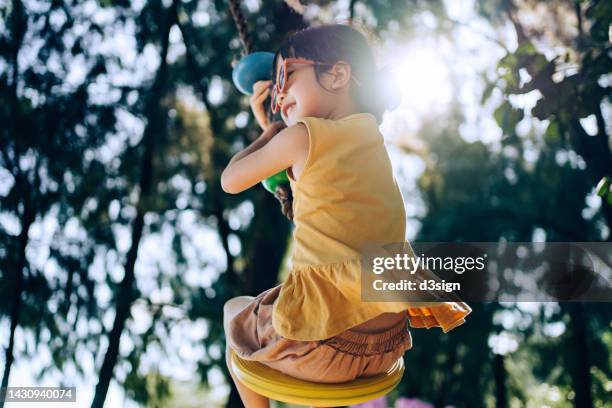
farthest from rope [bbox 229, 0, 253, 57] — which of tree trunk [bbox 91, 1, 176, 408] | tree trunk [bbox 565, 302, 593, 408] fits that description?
tree trunk [bbox 565, 302, 593, 408]

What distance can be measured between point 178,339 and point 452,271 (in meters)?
3.57

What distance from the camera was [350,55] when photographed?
150cm

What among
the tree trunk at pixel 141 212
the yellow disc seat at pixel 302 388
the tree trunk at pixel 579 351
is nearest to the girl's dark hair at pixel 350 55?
the yellow disc seat at pixel 302 388

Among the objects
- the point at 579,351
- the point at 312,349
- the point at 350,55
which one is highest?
the point at 350,55

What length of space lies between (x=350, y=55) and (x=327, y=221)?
42 cm

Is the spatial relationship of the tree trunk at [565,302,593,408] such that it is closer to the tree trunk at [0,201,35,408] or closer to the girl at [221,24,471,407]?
the tree trunk at [0,201,35,408]

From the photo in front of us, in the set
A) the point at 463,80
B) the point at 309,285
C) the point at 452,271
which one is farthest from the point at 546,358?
the point at 309,285

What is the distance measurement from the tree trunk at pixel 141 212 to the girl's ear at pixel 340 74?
129 inches

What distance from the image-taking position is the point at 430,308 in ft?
4.49

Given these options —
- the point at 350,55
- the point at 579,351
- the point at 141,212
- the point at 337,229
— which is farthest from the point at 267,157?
the point at 579,351

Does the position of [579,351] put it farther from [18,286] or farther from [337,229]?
[337,229]

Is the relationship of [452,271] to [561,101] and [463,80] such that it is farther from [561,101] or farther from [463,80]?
[463,80]

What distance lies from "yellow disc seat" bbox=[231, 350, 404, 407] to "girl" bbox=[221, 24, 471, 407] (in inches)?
0.8

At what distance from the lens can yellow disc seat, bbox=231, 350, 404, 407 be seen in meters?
1.33
